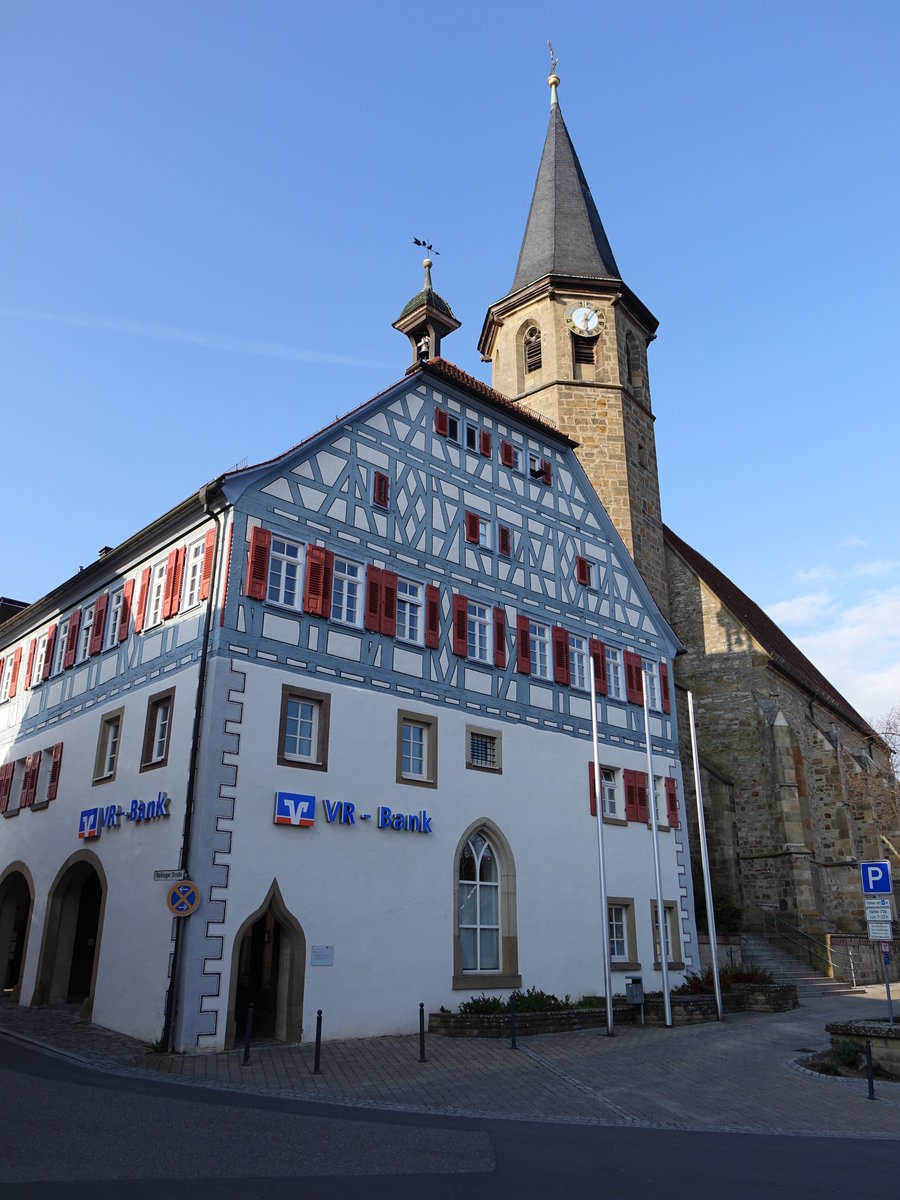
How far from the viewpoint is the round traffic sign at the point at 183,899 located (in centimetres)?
1340

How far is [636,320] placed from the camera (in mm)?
34438

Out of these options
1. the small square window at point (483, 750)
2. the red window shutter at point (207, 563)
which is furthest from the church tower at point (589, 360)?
the red window shutter at point (207, 563)

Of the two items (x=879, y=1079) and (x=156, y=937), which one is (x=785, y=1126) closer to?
(x=879, y=1079)

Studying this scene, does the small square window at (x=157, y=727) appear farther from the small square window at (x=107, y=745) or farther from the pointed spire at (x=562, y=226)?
the pointed spire at (x=562, y=226)

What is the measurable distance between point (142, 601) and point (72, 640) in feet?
10.5

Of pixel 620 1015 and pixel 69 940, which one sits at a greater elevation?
pixel 69 940

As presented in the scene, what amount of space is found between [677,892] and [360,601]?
9.95 metres

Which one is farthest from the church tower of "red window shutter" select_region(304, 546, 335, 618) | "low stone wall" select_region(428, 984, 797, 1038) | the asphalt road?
the asphalt road

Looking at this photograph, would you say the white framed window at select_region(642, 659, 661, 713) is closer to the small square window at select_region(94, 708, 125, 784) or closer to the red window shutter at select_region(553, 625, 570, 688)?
the red window shutter at select_region(553, 625, 570, 688)

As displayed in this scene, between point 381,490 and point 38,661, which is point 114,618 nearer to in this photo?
point 38,661

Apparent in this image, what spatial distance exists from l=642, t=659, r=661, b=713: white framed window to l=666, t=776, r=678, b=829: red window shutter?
171 centimetres

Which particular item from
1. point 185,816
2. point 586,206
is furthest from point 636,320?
point 185,816

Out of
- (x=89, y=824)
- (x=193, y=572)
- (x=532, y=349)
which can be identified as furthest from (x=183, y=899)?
(x=532, y=349)

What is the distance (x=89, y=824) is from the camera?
55.9ft
